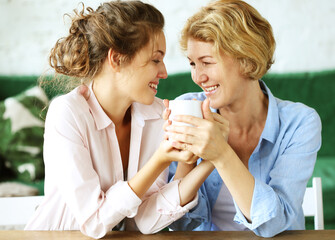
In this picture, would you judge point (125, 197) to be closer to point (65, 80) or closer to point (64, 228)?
point (64, 228)

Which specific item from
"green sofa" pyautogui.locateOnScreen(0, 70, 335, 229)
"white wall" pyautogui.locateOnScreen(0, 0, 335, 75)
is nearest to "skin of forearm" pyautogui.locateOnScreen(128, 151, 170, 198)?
"green sofa" pyautogui.locateOnScreen(0, 70, 335, 229)

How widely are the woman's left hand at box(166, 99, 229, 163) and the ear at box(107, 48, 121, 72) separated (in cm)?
32

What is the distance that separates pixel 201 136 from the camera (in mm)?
1031

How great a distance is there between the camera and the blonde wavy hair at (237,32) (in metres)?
1.34

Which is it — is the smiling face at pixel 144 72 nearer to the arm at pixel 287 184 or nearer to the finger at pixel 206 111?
the finger at pixel 206 111

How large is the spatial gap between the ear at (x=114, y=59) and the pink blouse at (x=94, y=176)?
4.8 inches

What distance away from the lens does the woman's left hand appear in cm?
103

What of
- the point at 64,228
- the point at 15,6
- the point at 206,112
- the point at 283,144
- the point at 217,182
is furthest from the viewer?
the point at 15,6

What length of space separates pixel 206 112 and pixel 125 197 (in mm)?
302

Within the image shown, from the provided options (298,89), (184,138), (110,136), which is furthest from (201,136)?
(298,89)

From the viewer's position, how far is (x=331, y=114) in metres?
2.91

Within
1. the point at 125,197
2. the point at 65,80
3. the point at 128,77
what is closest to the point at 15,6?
the point at 65,80

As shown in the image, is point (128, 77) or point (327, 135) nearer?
point (128, 77)

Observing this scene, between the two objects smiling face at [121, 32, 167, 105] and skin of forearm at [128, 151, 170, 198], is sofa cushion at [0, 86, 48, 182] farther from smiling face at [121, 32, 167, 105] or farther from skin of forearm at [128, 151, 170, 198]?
skin of forearm at [128, 151, 170, 198]
